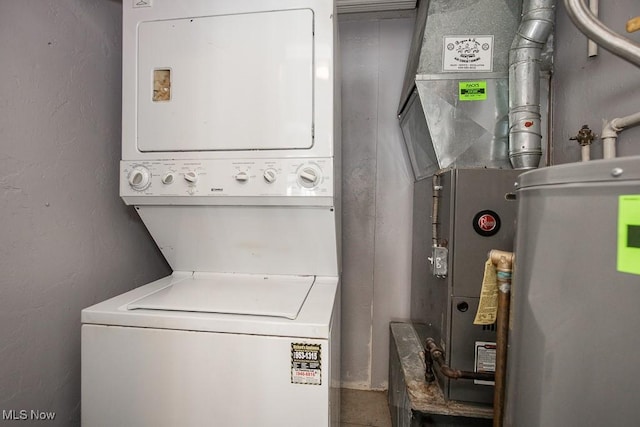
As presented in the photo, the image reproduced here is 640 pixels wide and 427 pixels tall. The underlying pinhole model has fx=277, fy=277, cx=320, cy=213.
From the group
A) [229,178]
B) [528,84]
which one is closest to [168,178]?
[229,178]

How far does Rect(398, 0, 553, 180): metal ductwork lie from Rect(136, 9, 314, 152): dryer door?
0.53m

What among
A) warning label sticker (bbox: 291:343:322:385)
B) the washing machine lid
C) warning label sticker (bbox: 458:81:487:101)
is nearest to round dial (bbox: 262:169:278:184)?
the washing machine lid

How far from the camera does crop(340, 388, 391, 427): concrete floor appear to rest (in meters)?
1.56

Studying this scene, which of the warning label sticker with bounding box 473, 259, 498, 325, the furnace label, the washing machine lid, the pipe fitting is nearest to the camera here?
the furnace label

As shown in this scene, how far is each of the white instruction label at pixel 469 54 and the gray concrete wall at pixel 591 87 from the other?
33cm

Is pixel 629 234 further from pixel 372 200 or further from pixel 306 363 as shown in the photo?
pixel 372 200

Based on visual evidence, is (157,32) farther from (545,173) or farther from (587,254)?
(587,254)

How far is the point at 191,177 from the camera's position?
41.6 inches

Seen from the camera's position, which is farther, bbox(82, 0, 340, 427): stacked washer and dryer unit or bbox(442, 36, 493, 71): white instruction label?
bbox(442, 36, 493, 71): white instruction label

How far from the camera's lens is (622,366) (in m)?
0.40

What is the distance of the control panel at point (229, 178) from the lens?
1.01 metres

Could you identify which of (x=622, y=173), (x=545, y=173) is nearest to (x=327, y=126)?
(x=545, y=173)

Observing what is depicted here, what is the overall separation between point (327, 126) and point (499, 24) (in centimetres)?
86

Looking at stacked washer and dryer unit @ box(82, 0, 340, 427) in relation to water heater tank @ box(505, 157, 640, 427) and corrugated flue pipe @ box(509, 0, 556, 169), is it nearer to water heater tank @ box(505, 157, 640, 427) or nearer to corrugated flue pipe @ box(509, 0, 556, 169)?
water heater tank @ box(505, 157, 640, 427)
